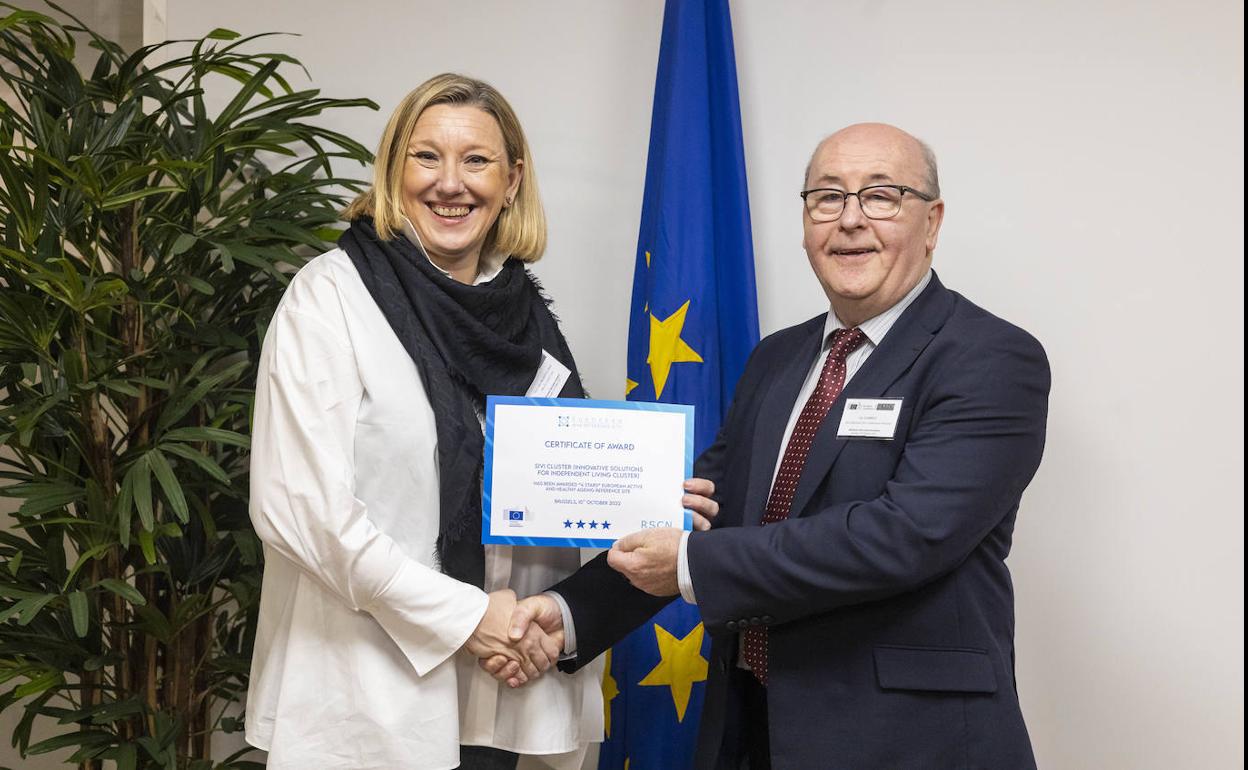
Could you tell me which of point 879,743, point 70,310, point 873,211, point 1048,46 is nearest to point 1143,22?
point 1048,46

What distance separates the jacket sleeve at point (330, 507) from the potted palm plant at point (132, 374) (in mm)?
478

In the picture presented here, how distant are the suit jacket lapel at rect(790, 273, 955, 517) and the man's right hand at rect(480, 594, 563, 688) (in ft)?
1.76

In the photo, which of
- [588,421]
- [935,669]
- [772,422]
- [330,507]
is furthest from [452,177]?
[935,669]

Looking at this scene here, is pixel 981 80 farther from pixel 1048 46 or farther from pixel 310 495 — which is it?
pixel 310 495

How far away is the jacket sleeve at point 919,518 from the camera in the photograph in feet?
5.95

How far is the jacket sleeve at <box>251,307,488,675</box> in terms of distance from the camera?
1.84m

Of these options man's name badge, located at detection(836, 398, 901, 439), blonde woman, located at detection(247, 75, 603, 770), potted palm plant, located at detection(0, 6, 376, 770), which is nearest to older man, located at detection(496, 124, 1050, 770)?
man's name badge, located at detection(836, 398, 901, 439)

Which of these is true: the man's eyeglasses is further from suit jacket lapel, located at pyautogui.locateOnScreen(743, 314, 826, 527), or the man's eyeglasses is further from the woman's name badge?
the woman's name badge

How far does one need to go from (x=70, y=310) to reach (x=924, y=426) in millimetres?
1976

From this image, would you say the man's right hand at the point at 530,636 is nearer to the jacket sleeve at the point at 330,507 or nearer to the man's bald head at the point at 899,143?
the jacket sleeve at the point at 330,507

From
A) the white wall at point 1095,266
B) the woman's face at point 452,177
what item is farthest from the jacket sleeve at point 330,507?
the white wall at point 1095,266

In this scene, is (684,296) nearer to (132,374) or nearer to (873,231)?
(873,231)

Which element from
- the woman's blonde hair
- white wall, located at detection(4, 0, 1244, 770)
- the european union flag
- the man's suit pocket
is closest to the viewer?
the man's suit pocket

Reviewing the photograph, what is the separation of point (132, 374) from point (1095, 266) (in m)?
2.54
